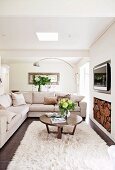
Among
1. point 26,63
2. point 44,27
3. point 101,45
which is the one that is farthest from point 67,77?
point 44,27

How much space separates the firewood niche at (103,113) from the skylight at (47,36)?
2.12 m

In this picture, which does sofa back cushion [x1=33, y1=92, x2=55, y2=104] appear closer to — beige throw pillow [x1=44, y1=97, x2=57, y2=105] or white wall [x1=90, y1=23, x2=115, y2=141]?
beige throw pillow [x1=44, y1=97, x2=57, y2=105]

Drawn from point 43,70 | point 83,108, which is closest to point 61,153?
point 83,108

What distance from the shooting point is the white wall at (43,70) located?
386 inches

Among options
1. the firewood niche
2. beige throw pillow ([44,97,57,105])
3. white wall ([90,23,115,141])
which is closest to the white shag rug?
the firewood niche

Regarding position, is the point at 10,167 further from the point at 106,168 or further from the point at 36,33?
the point at 36,33

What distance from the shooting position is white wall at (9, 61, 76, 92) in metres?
9.81

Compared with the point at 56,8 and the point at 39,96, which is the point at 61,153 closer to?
the point at 56,8

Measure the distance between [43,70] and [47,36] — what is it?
516cm

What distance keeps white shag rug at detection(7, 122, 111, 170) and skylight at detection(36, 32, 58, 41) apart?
2.45 metres

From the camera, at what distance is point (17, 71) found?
9.81 m

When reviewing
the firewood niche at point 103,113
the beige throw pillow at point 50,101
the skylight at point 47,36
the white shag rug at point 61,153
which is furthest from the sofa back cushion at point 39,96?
the white shag rug at point 61,153

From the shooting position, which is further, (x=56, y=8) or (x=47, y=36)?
(x=47, y=36)

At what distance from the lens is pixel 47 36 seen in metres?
4.76
